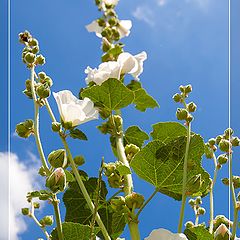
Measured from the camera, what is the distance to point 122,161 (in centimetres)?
90

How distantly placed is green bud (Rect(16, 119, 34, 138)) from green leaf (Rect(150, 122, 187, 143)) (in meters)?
0.28

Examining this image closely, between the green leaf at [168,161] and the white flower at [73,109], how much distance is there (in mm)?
134

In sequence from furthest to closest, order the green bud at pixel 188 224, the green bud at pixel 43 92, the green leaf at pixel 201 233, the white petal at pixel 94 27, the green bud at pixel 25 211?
the white petal at pixel 94 27
the green bud at pixel 25 211
the green bud at pixel 188 224
the green bud at pixel 43 92
the green leaf at pixel 201 233

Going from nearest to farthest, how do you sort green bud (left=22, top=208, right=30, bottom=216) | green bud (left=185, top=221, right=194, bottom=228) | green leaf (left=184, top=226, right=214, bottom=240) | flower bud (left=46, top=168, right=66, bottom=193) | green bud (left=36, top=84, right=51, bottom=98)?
flower bud (left=46, top=168, right=66, bottom=193)
green leaf (left=184, top=226, right=214, bottom=240)
green bud (left=36, top=84, right=51, bottom=98)
green bud (left=185, top=221, right=194, bottom=228)
green bud (left=22, top=208, right=30, bottom=216)

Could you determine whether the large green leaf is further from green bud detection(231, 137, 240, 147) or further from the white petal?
the white petal

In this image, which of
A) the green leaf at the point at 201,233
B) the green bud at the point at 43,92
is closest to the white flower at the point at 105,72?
the green bud at the point at 43,92

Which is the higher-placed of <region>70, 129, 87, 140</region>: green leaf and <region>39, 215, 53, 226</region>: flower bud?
<region>70, 129, 87, 140</region>: green leaf

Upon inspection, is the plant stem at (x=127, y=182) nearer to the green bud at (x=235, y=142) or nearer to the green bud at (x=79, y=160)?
the green bud at (x=79, y=160)

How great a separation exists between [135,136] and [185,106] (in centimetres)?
14

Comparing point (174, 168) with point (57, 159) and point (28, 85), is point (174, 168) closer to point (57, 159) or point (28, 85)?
point (57, 159)

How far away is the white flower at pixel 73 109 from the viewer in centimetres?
84

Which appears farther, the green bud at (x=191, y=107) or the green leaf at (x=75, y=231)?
the green bud at (x=191, y=107)

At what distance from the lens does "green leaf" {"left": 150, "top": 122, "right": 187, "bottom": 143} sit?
0.94m

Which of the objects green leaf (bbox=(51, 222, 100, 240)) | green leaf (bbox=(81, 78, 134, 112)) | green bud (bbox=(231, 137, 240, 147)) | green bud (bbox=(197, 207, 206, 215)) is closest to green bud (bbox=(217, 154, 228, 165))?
green bud (bbox=(231, 137, 240, 147))
